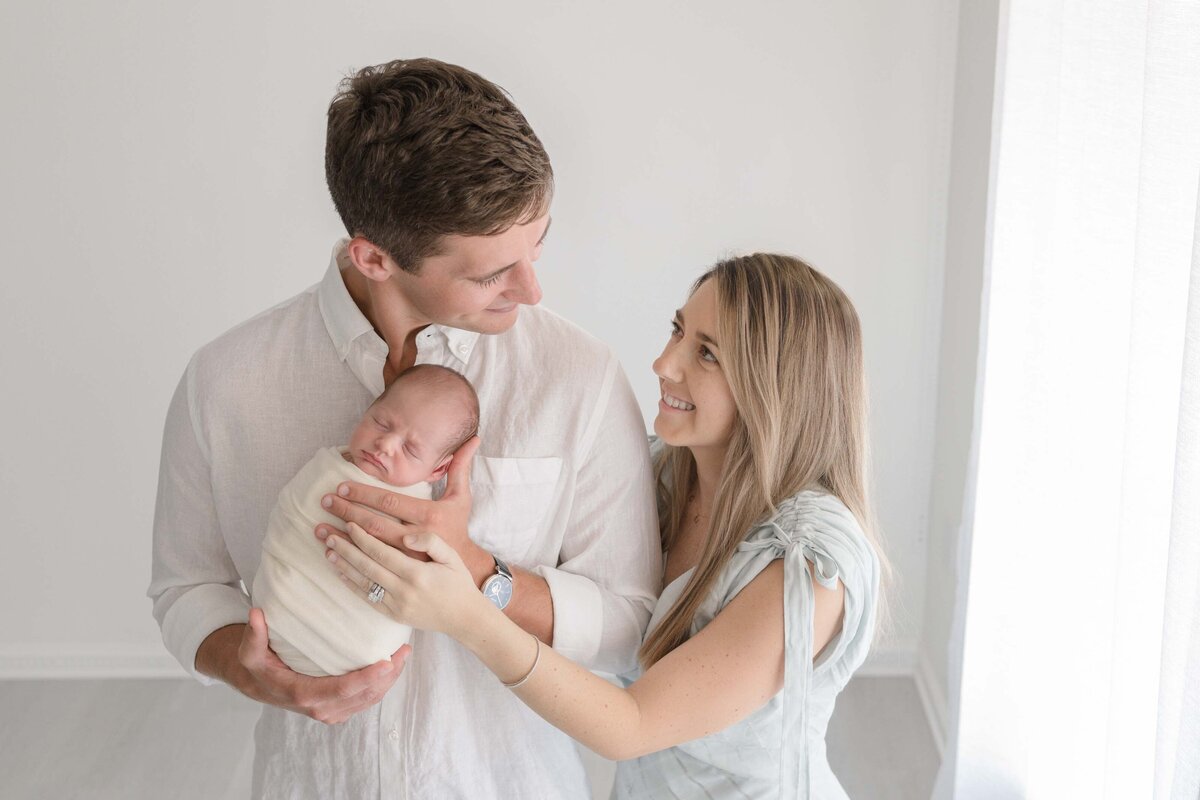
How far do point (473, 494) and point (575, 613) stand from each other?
0.73 ft

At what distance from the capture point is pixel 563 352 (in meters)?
1.68

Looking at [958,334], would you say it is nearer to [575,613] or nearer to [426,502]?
[575,613]

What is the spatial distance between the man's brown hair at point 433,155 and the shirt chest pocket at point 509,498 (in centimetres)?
32

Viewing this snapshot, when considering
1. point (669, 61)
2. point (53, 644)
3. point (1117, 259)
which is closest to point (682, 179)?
point (669, 61)

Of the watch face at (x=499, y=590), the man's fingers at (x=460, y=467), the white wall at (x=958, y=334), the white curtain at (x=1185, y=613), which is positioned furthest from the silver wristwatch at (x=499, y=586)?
the white wall at (x=958, y=334)

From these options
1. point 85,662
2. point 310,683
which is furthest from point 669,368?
point 85,662

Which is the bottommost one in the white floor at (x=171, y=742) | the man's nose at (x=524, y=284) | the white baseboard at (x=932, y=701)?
the white floor at (x=171, y=742)

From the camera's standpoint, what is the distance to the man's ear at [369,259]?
1584mm

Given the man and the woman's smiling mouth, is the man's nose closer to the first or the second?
the man

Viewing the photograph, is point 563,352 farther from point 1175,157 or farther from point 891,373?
point 891,373

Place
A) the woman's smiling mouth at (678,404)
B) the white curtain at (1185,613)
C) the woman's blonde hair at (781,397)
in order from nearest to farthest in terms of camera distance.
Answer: the white curtain at (1185,613) → the woman's blonde hair at (781,397) → the woman's smiling mouth at (678,404)

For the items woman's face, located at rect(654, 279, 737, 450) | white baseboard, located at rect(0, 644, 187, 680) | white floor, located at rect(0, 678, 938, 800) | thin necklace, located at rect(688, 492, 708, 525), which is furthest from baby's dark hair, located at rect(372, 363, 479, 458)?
white baseboard, located at rect(0, 644, 187, 680)

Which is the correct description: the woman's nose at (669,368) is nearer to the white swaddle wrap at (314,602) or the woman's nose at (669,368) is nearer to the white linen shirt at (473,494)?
the white linen shirt at (473,494)

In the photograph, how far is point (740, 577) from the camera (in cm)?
174
